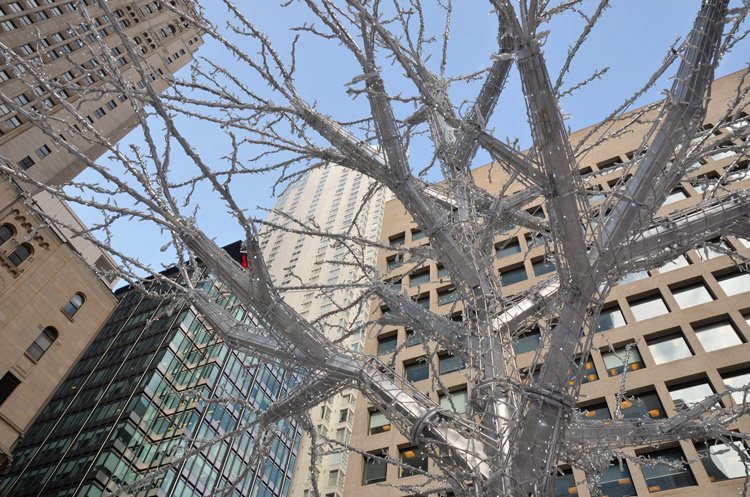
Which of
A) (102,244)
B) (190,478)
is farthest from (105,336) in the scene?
(102,244)

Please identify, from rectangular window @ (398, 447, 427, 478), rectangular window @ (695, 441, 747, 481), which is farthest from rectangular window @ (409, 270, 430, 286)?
rectangular window @ (695, 441, 747, 481)

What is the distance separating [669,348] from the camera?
1803 centimetres

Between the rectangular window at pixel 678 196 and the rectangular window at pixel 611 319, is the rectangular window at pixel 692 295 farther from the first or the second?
the rectangular window at pixel 678 196

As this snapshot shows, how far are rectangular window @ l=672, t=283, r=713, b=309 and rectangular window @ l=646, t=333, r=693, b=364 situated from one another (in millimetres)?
1421

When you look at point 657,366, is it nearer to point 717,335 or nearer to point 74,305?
point 717,335

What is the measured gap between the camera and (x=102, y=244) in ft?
14.1

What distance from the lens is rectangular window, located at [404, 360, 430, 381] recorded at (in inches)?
816

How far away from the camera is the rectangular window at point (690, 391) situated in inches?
650

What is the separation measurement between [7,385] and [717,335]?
77.7ft

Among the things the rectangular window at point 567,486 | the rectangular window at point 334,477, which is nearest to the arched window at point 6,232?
the rectangular window at point 567,486

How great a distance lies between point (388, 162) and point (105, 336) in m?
54.5

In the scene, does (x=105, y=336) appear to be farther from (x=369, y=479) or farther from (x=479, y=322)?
(x=479, y=322)

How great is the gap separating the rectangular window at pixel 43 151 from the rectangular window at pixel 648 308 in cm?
3217

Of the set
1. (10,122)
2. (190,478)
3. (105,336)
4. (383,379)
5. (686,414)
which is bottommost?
(686,414)
